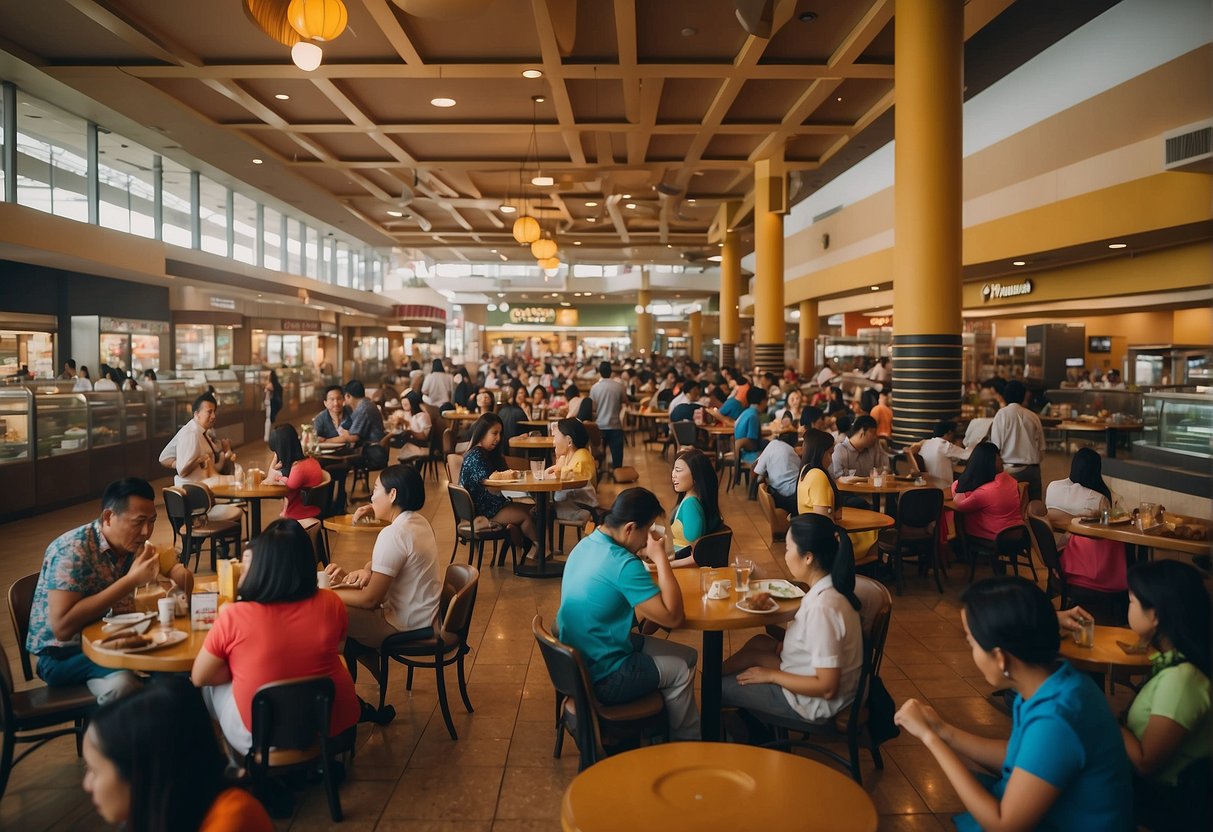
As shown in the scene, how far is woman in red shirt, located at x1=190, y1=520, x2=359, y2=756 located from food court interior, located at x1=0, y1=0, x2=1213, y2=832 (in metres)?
0.69

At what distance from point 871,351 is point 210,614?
23.9 meters

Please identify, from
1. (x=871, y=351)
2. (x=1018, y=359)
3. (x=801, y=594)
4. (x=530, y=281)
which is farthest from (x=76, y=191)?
(x=530, y=281)

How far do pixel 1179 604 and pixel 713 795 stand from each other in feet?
5.20

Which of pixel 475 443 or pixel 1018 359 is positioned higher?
pixel 1018 359

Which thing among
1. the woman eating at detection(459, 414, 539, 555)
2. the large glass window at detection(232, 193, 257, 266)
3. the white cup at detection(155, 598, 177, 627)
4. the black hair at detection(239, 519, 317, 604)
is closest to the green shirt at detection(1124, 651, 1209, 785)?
the black hair at detection(239, 519, 317, 604)

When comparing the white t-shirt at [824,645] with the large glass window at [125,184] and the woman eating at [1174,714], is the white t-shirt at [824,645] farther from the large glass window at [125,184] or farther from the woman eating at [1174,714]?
the large glass window at [125,184]

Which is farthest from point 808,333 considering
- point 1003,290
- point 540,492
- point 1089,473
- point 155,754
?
point 155,754

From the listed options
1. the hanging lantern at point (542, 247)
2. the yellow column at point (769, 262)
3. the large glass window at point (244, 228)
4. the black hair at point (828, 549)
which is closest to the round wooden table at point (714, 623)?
the black hair at point (828, 549)

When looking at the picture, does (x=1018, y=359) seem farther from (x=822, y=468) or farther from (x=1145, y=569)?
(x=1145, y=569)

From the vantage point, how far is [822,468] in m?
6.10

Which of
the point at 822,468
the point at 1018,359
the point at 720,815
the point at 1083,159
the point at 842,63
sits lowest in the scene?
the point at 720,815

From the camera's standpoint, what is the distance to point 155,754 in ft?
5.39

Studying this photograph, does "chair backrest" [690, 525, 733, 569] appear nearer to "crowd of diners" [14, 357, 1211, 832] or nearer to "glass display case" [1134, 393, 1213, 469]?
"crowd of diners" [14, 357, 1211, 832]

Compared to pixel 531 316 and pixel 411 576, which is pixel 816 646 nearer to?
pixel 411 576
